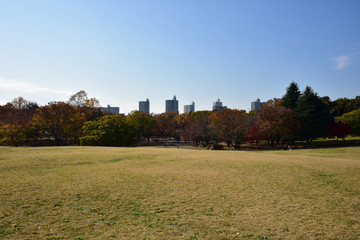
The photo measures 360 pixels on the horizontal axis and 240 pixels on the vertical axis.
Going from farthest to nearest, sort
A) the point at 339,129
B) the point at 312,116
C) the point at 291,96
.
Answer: the point at 291,96 → the point at 312,116 → the point at 339,129

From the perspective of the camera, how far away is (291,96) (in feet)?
187

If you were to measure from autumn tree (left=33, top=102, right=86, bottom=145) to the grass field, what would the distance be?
3579cm

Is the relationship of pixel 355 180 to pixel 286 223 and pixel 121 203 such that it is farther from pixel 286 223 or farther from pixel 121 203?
pixel 121 203

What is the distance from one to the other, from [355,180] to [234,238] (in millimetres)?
10528

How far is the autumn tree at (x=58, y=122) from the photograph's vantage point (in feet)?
152

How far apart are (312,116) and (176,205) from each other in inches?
1977

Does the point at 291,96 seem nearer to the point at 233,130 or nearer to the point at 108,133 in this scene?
the point at 233,130

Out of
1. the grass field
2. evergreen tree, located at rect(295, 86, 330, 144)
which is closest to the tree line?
evergreen tree, located at rect(295, 86, 330, 144)

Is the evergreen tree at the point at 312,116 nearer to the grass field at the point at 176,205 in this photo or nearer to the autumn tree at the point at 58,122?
the grass field at the point at 176,205

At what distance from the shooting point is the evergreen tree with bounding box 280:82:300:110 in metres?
55.7

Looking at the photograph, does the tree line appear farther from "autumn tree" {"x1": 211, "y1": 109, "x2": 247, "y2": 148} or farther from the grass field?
the grass field

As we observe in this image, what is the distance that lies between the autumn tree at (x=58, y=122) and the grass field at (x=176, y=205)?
117ft

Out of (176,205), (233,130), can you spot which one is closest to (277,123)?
(233,130)

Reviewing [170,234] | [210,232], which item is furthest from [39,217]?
[210,232]
